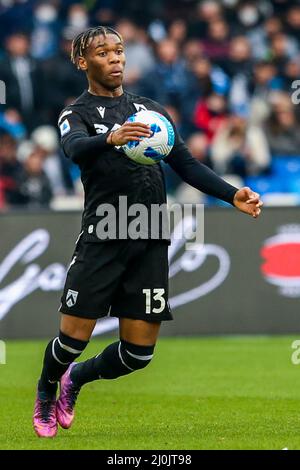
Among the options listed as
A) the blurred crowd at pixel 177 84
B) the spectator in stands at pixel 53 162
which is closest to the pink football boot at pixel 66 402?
the blurred crowd at pixel 177 84

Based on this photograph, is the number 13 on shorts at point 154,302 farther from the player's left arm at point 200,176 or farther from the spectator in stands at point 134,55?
the spectator in stands at point 134,55

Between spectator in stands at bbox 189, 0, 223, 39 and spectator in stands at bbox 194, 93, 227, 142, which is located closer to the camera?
spectator in stands at bbox 194, 93, 227, 142

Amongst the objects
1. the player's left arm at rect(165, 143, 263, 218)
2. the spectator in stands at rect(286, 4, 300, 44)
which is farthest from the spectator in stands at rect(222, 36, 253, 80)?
the player's left arm at rect(165, 143, 263, 218)

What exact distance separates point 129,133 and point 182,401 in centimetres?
328

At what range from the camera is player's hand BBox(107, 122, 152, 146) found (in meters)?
6.34

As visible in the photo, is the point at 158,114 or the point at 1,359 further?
the point at 1,359

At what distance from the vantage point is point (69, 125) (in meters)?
6.91

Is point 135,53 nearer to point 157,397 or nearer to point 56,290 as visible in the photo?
point 56,290

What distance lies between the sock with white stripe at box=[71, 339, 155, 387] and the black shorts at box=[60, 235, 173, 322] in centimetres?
23

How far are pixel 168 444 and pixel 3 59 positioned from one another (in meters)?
10.6

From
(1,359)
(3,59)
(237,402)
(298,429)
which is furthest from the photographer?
(3,59)

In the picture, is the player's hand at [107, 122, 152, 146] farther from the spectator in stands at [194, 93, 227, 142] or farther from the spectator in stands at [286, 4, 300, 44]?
the spectator in stands at [286, 4, 300, 44]

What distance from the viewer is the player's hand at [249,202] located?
6934 mm

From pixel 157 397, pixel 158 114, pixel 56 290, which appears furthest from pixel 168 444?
pixel 56 290
